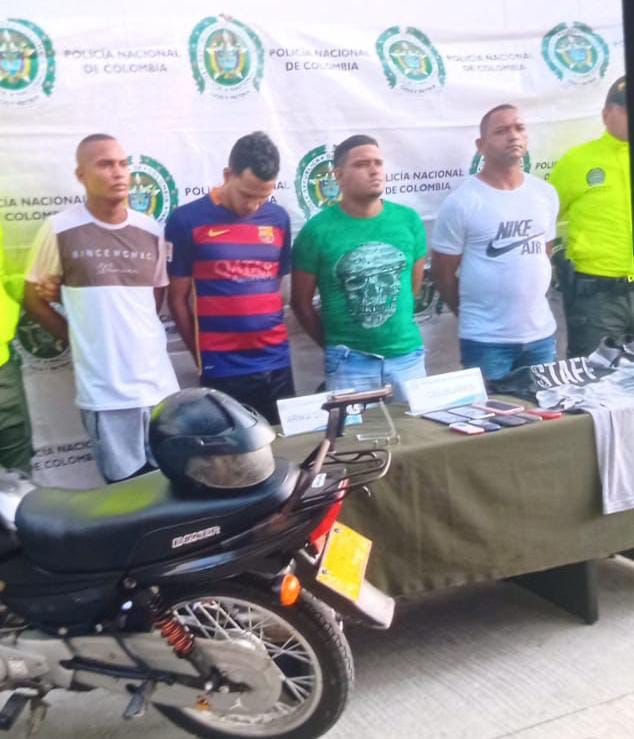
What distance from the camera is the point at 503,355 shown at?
156 inches

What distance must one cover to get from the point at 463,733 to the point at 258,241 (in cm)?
188

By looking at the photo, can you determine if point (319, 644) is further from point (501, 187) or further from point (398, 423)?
point (501, 187)

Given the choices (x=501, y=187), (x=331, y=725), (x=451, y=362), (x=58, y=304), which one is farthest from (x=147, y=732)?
(x=501, y=187)

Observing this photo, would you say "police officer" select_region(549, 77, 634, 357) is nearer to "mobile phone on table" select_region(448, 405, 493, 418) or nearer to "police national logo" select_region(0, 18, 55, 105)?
"mobile phone on table" select_region(448, 405, 493, 418)

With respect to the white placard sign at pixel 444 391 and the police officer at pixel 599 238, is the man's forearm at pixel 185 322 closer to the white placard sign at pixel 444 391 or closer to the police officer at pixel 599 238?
the white placard sign at pixel 444 391

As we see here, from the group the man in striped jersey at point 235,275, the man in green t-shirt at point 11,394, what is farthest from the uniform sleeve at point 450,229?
the man in green t-shirt at point 11,394

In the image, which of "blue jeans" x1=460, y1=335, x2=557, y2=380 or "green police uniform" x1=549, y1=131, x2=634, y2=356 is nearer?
"blue jeans" x1=460, y1=335, x2=557, y2=380

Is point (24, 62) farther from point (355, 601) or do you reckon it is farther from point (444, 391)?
point (355, 601)

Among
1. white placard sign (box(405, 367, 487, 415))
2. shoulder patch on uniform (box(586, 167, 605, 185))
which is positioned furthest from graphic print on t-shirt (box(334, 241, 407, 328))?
shoulder patch on uniform (box(586, 167, 605, 185))

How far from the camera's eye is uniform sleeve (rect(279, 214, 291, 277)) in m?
3.64

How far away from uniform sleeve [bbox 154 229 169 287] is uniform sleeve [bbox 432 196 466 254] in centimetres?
123

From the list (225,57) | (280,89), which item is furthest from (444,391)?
(225,57)

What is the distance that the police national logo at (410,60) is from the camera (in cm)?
398

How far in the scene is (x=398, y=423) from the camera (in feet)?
10.2
